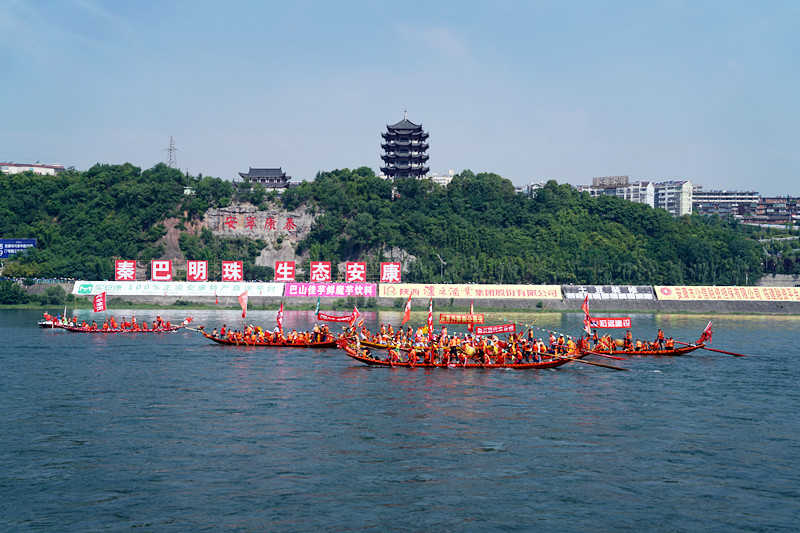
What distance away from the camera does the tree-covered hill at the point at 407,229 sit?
113562 millimetres

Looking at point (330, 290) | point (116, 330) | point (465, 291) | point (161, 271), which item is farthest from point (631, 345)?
point (161, 271)

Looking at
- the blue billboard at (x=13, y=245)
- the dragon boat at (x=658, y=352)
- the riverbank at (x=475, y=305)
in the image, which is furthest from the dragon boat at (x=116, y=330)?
the blue billboard at (x=13, y=245)

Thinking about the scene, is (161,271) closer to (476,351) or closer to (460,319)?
(460,319)

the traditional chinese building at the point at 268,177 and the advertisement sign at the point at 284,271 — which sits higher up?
the traditional chinese building at the point at 268,177

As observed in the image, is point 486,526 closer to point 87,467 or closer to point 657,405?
point 87,467

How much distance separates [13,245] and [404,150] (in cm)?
7790

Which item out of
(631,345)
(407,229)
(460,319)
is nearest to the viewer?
(460,319)

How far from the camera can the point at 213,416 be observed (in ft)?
106

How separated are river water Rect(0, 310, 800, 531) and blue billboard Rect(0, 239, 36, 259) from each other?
67.9 meters

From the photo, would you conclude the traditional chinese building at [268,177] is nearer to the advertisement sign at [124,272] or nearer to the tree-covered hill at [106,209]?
the tree-covered hill at [106,209]

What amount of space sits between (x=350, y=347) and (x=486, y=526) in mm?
25975

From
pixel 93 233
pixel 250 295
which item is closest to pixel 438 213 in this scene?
pixel 250 295

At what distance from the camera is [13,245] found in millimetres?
108750

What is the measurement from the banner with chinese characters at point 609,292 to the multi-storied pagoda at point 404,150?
65.4 metres
